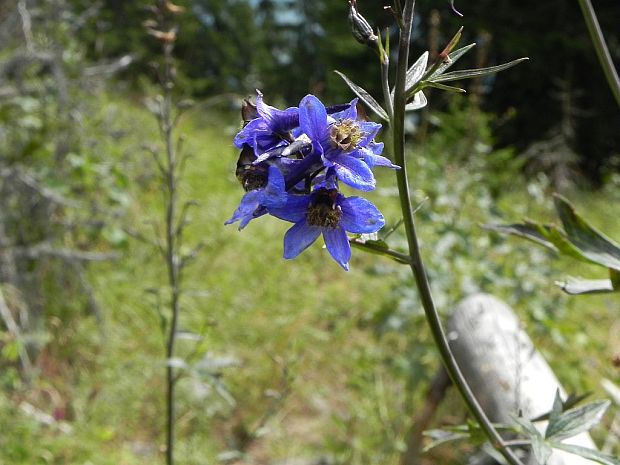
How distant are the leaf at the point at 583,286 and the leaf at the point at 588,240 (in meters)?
0.06

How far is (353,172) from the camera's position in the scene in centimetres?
83

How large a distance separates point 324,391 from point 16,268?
1.59 m

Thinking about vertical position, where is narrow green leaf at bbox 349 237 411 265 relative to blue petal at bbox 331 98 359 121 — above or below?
below

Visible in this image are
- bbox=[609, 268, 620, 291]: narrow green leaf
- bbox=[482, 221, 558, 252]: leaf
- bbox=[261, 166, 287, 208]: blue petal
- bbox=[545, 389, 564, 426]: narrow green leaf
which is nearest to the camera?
bbox=[261, 166, 287, 208]: blue petal

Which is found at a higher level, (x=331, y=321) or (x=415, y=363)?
(x=415, y=363)

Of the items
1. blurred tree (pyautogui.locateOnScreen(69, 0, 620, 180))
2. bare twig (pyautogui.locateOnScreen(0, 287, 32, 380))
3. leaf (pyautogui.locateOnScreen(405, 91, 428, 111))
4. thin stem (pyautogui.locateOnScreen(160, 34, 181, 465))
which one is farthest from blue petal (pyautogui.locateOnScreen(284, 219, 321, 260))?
blurred tree (pyautogui.locateOnScreen(69, 0, 620, 180))

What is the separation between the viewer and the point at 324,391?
3.32 meters

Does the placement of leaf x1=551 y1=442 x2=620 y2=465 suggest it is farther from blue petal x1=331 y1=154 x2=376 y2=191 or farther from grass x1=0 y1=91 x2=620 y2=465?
grass x1=0 y1=91 x2=620 y2=465

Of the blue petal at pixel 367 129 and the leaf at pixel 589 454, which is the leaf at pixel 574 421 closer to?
the leaf at pixel 589 454

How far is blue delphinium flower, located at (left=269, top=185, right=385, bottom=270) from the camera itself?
85 centimetres

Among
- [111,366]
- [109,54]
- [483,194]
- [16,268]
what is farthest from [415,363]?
[109,54]

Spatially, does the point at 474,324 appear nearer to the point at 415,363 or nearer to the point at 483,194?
the point at 415,363

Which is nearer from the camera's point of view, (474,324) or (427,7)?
(474,324)

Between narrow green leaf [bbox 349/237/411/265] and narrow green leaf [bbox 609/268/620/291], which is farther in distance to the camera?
narrow green leaf [bbox 609/268/620/291]
